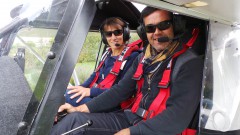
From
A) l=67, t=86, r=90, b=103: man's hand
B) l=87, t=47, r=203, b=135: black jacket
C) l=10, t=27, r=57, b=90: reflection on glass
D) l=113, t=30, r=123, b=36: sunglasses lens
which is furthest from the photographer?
l=113, t=30, r=123, b=36: sunglasses lens

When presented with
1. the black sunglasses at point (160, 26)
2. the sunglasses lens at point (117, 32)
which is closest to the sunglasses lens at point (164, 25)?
the black sunglasses at point (160, 26)

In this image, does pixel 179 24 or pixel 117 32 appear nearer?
pixel 179 24

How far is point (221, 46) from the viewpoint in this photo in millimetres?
1749

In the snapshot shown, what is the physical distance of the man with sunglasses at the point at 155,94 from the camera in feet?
4.98

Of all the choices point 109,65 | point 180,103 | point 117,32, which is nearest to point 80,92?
point 109,65

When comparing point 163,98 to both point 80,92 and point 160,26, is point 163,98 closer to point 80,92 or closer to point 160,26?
point 160,26

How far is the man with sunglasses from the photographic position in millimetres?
1517

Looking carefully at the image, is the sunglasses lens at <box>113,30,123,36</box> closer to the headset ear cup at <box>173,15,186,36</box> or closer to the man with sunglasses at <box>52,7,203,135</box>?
the man with sunglasses at <box>52,7,203,135</box>

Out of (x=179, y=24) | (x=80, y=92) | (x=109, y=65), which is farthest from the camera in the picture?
(x=109, y=65)

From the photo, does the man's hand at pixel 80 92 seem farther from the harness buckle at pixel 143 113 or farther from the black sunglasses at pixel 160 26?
the black sunglasses at pixel 160 26

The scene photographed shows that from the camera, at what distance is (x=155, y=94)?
1682 millimetres

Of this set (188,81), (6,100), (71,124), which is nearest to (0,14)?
(6,100)

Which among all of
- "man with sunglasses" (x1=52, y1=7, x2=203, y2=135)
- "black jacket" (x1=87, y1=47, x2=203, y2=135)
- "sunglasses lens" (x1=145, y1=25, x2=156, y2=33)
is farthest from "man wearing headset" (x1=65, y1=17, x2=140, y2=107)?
"black jacket" (x1=87, y1=47, x2=203, y2=135)

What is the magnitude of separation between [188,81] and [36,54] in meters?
0.84
